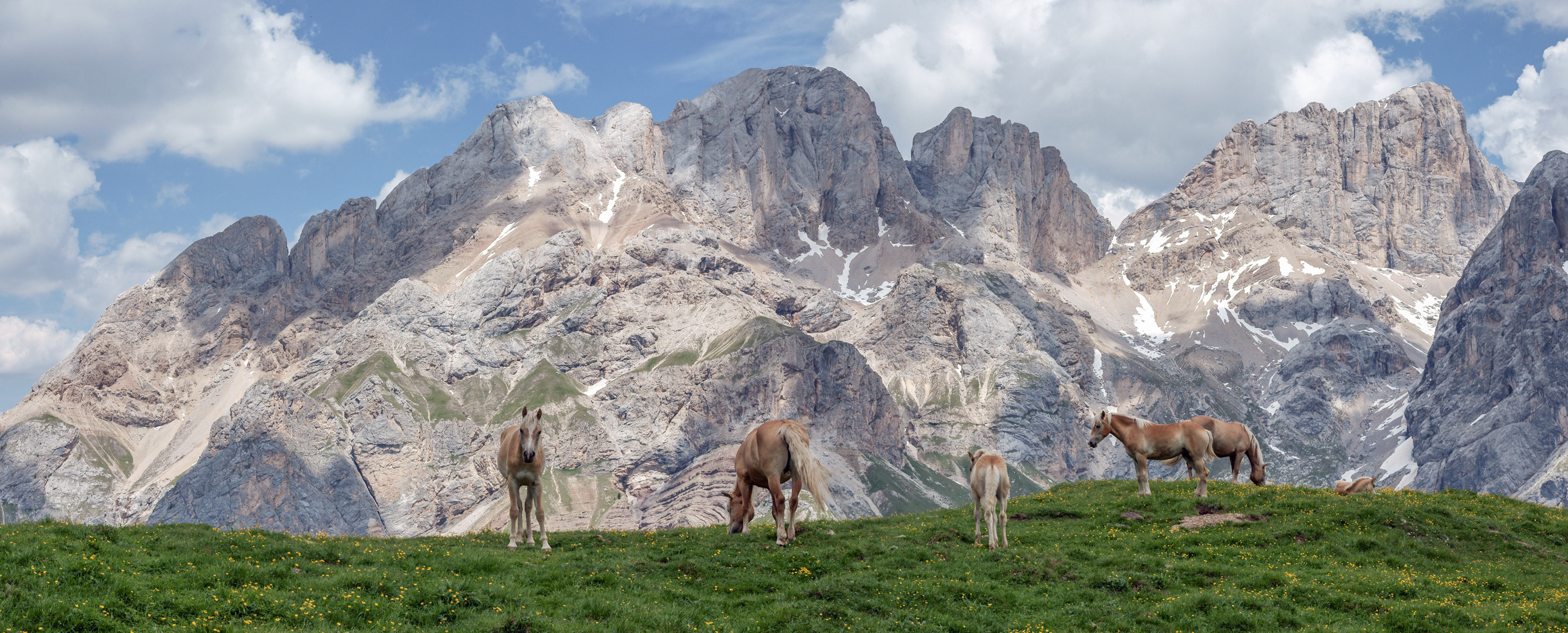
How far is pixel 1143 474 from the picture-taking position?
39.5m

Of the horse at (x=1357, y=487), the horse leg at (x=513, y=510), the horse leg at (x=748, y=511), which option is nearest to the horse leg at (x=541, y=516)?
the horse leg at (x=513, y=510)

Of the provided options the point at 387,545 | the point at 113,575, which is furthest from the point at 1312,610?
the point at 113,575

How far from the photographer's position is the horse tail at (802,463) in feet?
101

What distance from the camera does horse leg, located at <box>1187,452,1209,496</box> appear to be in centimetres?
3772

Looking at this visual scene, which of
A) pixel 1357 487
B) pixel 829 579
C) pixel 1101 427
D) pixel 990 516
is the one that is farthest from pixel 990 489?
pixel 1357 487

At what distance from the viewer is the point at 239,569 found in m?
23.7

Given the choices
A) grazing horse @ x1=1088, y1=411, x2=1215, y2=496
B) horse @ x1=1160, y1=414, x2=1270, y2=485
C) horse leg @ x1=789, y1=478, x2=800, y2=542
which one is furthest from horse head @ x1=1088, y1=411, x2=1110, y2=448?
horse leg @ x1=789, y1=478, x2=800, y2=542

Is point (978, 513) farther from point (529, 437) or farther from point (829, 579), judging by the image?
point (529, 437)

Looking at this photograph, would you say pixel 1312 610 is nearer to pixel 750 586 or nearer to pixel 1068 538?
pixel 1068 538

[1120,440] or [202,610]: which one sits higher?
[1120,440]

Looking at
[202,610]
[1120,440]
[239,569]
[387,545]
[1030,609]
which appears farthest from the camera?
[1120,440]

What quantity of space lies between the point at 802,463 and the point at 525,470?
8.75m

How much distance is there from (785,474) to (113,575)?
18.0m

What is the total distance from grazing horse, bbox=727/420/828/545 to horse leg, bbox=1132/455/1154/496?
1446 centimetres
